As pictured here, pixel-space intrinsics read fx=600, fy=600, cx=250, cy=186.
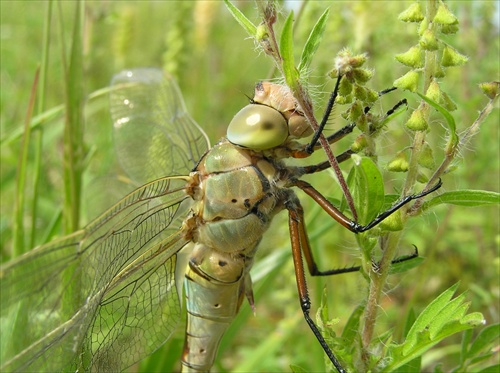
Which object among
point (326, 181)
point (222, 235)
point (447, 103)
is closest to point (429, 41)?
point (447, 103)

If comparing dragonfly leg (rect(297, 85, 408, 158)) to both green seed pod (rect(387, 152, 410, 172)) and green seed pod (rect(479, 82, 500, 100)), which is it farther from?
green seed pod (rect(479, 82, 500, 100))

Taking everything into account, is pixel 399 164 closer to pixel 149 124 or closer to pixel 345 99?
pixel 345 99

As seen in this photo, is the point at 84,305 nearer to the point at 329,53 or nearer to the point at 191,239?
the point at 191,239

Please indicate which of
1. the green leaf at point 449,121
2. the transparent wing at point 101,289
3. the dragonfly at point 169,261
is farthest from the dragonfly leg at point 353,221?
the transparent wing at point 101,289

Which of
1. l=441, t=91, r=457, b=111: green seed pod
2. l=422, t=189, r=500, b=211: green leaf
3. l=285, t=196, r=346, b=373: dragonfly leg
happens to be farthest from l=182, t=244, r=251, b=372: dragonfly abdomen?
l=441, t=91, r=457, b=111: green seed pod

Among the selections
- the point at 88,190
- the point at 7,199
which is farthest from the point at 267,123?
the point at 7,199

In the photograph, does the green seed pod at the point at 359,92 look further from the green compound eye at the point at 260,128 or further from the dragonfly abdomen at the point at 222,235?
the dragonfly abdomen at the point at 222,235

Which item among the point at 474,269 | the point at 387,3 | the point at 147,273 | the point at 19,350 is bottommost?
the point at 474,269
